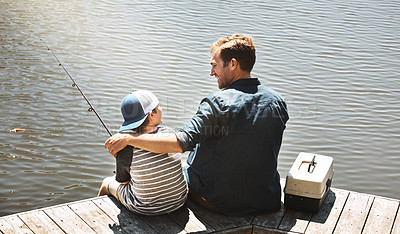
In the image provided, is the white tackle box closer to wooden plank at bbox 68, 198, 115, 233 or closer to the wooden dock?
the wooden dock

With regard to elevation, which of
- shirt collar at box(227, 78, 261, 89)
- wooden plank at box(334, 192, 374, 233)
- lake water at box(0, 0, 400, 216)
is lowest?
lake water at box(0, 0, 400, 216)

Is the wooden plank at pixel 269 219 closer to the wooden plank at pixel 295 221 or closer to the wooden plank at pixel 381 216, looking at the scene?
the wooden plank at pixel 295 221

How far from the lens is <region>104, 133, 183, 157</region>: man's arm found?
2.62 meters

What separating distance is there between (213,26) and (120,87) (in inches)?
130

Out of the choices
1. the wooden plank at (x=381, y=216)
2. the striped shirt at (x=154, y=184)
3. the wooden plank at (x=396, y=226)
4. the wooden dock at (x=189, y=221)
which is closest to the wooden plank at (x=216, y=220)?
the wooden dock at (x=189, y=221)

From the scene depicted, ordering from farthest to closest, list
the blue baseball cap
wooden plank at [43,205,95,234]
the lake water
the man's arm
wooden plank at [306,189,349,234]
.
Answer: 1. the lake water
2. wooden plank at [306,189,349,234]
3. wooden plank at [43,205,95,234]
4. the blue baseball cap
5. the man's arm

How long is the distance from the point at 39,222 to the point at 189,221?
797 mm

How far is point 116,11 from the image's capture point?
31.8 ft

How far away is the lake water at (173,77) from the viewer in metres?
4.61

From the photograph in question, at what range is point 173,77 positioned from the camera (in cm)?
663

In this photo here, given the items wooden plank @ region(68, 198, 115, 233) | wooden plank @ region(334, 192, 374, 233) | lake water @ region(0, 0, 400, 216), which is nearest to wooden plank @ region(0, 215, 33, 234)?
wooden plank @ region(68, 198, 115, 233)

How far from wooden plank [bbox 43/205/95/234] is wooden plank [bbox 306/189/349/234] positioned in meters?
1.20

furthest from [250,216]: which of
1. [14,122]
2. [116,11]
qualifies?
[116,11]

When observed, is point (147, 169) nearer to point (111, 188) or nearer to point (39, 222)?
point (111, 188)
